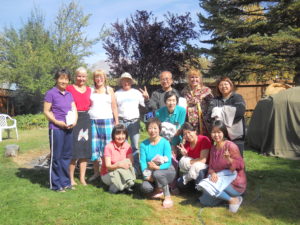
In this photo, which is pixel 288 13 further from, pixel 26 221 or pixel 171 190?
pixel 26 221

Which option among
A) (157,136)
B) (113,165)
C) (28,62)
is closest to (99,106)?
(113,165)

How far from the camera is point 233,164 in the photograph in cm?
364

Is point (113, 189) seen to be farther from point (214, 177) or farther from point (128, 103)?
point (214, 177)

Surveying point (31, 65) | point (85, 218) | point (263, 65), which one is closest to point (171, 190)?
point (85, 218)

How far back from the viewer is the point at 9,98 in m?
17.5

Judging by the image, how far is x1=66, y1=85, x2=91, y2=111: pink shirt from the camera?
4418 mm

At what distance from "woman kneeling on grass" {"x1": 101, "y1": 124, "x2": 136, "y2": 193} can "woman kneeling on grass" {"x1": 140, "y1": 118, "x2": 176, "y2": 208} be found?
0.91ft

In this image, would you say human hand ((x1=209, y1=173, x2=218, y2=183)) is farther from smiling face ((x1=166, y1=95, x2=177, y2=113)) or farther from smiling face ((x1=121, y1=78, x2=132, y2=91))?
smiling face ((x1=121, y1=78, x2=132, y2=91))

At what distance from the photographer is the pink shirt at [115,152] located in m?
4.16

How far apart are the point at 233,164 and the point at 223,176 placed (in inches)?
7.4

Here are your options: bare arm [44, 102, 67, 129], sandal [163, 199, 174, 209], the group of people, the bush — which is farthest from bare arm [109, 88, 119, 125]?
the bush

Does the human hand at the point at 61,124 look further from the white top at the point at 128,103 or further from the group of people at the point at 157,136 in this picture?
the white top at the point at 128,103

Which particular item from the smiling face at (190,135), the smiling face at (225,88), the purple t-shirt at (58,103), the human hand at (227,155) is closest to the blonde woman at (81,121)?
the purple t-shirt at (58,103)

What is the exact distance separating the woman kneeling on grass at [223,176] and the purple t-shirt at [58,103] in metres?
2.01
